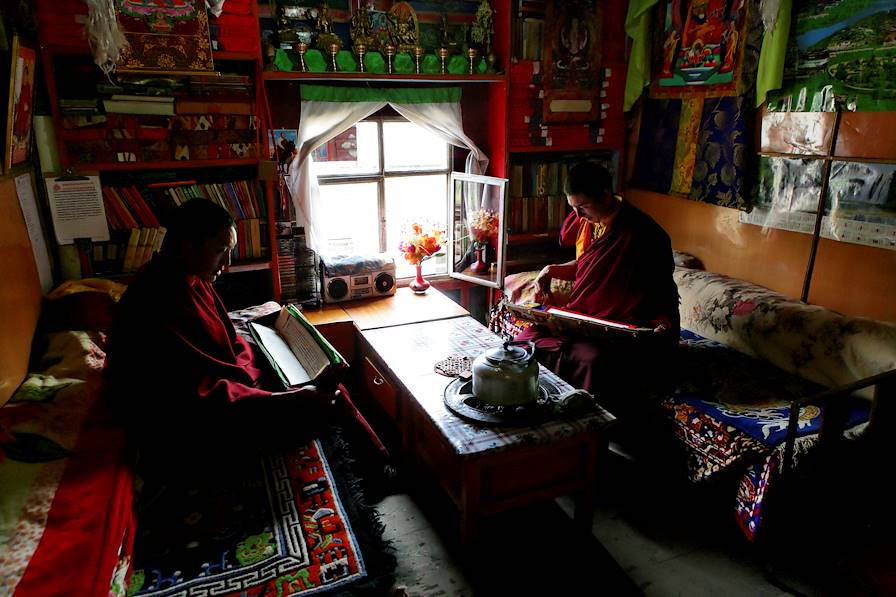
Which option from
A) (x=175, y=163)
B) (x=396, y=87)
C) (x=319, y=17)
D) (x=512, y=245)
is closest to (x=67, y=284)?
(x=175, y=163)

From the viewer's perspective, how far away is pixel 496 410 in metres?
2.13

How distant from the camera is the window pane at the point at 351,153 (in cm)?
359

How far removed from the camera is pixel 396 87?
3.53m

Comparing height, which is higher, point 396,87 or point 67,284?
point 396,87

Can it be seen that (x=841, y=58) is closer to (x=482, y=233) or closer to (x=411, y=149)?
(x=482, y=233)

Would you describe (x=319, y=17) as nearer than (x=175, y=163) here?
No

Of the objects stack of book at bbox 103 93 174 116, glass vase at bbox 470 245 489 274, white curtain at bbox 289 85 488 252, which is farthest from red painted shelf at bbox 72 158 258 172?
glass vase at bbox 470 245 489 274

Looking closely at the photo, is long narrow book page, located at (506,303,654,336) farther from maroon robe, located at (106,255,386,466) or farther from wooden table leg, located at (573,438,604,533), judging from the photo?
maroon robe, located at (106,255,386,466)

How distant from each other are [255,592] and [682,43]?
3.46 meters

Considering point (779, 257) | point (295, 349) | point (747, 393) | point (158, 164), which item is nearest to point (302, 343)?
point (295, 349)

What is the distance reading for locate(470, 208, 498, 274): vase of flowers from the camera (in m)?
3.75

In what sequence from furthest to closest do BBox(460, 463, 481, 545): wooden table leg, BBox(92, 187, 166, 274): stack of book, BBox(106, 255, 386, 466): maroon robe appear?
1. BBox(92, 187, 166, 274): stack of book
2. BBox(460, 463, 481, 545): wooden table leg
3. BBox(106, 255, 386, 466): maroon robe

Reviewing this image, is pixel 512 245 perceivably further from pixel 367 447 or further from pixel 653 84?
pixel 367 447

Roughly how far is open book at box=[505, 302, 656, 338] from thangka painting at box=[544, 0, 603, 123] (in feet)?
4.73
